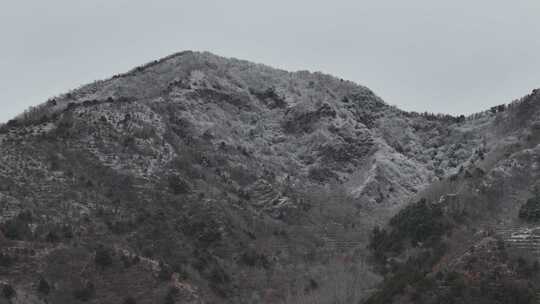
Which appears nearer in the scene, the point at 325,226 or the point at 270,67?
the point at 325,226

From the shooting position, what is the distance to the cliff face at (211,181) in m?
39.5

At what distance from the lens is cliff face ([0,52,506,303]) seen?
39.5m

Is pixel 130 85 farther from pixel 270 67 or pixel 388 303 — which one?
pixel 388 303

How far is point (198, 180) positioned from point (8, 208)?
16062 millimetres

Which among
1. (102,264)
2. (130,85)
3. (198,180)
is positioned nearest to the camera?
(102,264)

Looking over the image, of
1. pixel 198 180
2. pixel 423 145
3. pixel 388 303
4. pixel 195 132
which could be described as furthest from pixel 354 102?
pixel 388 303

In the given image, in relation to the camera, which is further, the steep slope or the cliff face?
the cliff face

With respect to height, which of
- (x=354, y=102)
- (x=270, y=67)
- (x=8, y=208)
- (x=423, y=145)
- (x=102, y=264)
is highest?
(x=270, y=67)

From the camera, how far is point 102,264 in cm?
3872

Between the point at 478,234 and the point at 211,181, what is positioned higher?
the point at 211,181

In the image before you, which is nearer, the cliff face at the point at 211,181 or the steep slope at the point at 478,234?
the steep slope at the point at 478,234

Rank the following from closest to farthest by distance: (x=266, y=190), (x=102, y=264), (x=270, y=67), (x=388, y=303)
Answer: (x=388, y=303)
(x=102, y=264)
(x=266, y=190)
(x=270, y=67)

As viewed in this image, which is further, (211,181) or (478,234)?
(211,181)

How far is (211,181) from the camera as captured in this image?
178 feet
